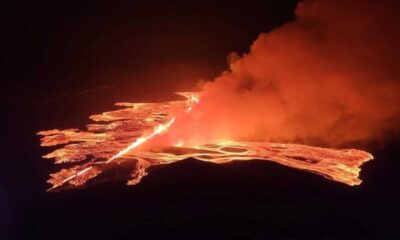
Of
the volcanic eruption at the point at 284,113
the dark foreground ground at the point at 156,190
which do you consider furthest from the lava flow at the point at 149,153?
the dark foreground ground at the point at 156,190

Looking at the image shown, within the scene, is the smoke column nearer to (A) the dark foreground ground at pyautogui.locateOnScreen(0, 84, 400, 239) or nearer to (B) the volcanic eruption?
(B) the volcanic eruption

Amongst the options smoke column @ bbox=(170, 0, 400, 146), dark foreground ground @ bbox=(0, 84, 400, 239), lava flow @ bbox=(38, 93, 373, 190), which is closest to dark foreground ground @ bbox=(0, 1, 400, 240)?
dark foreground ground @ bbox=(0, 84, 400, 239)

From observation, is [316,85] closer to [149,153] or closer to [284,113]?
[284,113]

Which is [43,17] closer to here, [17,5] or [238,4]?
A: [17,5]

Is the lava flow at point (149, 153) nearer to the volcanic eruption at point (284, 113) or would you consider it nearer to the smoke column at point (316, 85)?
the volcanic eruption at point (284, 113)

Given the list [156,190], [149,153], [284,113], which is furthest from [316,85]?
[156,190]

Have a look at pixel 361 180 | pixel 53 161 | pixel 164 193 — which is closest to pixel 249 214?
pixel 164 193
